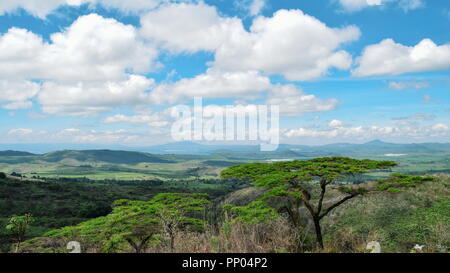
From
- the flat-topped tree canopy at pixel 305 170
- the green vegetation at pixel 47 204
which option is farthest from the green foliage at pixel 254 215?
the green vegetation at pixel 47 204

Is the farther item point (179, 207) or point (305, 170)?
point (179, 207)

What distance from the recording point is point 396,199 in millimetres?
18812

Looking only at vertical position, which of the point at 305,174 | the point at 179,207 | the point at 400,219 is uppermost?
the point at 305,174

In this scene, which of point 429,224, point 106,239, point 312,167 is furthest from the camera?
point 429,224

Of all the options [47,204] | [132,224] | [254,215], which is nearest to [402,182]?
[254,215]

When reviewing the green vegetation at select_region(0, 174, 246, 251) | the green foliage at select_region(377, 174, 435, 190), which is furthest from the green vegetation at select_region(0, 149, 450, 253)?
the green vegetation at select_region(0, 174, 246, 251)

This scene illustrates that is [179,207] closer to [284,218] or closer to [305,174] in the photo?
[305,174]

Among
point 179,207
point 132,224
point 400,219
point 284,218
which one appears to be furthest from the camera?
point 400,219

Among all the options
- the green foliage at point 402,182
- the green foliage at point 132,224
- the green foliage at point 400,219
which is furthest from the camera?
the green foliage at point 400,219

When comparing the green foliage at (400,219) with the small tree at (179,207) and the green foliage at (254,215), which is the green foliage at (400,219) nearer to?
the green foliage at (254,215)

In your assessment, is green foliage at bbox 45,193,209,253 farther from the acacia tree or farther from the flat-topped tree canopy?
the acacia tree
